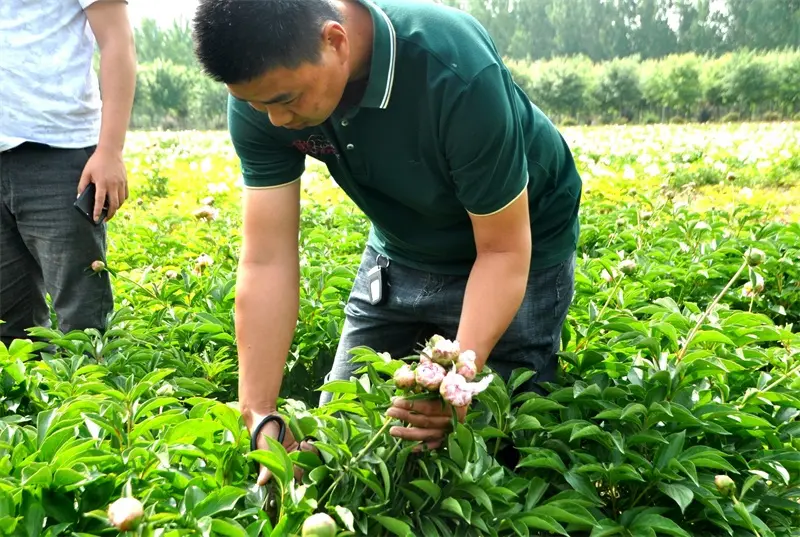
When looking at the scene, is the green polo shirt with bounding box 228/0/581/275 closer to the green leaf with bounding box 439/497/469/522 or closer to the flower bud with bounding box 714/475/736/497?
the green leaf with bounding box 439/497/469/522

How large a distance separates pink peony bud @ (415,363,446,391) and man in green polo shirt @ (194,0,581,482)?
0.32 ft

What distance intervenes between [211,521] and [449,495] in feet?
1.45

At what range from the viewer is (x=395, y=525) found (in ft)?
4.59

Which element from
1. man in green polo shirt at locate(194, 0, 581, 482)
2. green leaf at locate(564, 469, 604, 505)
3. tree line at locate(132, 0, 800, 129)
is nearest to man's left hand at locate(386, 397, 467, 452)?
man in green polo shirt at locate(194, 0, 581, 482)

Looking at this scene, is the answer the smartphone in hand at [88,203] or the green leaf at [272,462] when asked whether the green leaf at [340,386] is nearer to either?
the green leaf at [272,462]

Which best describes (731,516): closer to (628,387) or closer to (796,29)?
(628,387)

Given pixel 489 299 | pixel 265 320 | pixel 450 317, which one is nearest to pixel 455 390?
pixel 489 299

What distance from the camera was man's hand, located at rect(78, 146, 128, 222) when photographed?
2414mm

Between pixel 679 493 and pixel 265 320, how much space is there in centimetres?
94

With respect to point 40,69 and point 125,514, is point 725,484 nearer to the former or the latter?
point 125,514

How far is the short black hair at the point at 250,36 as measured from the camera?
4.48 ft

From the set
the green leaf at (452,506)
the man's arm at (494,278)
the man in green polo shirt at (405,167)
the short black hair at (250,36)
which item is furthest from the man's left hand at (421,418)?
the short black hair at (250,36)

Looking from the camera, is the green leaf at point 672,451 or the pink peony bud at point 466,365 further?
the green leaf at point 672,451

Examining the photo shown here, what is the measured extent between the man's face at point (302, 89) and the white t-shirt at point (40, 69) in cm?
116
